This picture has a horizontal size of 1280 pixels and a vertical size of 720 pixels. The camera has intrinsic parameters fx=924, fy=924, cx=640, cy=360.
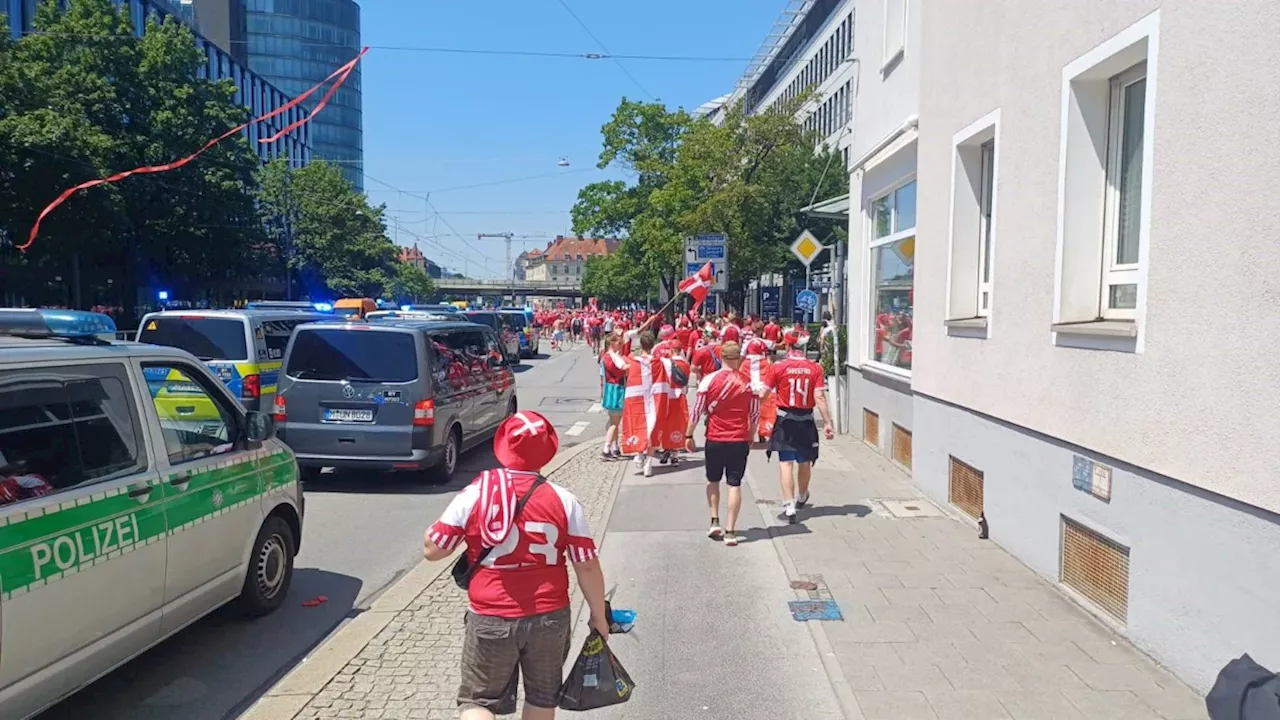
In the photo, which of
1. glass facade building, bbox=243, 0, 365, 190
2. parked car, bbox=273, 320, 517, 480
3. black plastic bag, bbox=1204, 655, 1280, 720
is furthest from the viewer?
glass facade building, bbox=243, 0, 365, 190

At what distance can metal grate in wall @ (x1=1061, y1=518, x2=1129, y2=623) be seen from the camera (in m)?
5.27

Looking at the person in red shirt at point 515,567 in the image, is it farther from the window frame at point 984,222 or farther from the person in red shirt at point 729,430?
the window frame at point 984,222

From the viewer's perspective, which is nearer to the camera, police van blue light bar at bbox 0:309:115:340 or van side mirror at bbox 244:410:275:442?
police van blue light bar at bbox 0:309:115:340

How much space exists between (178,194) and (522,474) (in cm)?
3878

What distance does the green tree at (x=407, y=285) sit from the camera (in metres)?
71.7

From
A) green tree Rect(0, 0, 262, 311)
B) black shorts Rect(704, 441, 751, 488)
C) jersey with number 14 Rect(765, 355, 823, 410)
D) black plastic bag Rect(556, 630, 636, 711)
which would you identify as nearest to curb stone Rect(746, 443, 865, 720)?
black shorts Rect(704, 441, 751, 488)

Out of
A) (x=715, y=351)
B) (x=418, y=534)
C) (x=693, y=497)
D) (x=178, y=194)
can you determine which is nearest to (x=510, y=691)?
(x=418, y=534)

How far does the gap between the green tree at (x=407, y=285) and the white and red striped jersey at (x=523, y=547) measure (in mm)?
→ 65854

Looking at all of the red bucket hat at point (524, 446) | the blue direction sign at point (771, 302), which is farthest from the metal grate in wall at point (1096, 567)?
the blue direction sign at point (771, 302)

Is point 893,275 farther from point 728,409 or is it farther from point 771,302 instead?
point 771,302

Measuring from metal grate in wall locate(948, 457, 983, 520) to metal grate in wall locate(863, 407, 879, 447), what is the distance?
3.51 m

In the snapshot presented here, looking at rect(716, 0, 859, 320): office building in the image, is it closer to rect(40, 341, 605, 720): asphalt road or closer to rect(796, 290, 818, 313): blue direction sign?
rect(796, 290, 818, 313): blue direction sign

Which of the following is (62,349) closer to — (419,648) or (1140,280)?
(419,648)

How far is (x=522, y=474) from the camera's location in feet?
11.2
